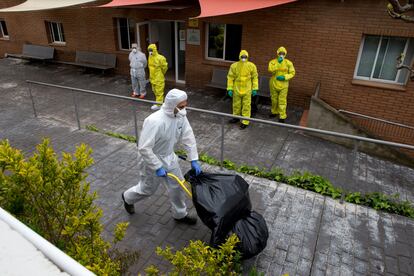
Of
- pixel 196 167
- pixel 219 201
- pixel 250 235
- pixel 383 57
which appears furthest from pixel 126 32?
pixel 250 235

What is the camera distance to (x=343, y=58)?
7.24 m

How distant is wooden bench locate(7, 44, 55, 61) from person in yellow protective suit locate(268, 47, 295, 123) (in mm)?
9657

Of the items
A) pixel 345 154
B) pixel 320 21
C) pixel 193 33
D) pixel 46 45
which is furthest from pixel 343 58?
pixel 46 45

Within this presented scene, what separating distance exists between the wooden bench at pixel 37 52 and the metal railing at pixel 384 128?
36.9 ft

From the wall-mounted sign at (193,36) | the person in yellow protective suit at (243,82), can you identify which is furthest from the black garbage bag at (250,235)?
the wall-mounted sign at (193,36)

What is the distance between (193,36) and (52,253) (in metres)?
8.81

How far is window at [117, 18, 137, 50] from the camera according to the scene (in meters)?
10.6

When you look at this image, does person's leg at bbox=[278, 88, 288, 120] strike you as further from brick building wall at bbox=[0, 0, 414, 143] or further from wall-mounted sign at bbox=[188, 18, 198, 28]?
wall-mounted sign at bbox=[188, 18, 198, 28]

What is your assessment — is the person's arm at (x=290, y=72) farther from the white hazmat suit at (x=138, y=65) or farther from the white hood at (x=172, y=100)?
the white hood at (x=172, y=100)

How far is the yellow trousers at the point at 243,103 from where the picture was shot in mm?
6969

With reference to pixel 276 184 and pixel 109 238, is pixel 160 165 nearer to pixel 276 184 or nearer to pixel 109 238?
pixel 109 238

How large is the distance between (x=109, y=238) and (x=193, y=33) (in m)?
7.14

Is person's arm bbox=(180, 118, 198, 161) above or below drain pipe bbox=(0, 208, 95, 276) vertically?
below

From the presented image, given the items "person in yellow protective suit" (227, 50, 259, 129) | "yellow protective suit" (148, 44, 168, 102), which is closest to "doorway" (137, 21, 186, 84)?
"yellow protective suit" (148, 44, 168, 102)
